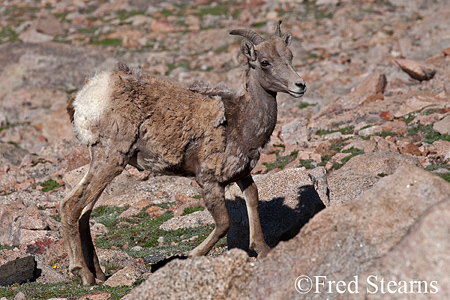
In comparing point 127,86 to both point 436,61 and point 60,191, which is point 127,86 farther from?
point 436,61

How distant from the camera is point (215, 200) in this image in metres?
8.91

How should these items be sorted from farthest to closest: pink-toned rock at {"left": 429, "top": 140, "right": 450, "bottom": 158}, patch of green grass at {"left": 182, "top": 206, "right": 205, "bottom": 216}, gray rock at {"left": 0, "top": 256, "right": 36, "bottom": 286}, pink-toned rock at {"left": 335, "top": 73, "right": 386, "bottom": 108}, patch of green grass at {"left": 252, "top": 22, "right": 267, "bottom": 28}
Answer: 1. patch of green grass at {"left": 252, "top": 22, "right": 267, "bottom": 28}
2. pink-toned rock at {"left": 335, "top": 73, "right": 386, "bottom": 108}
3. pink-toned rock at {"left": 429, "top": 140, "right": 450, "bottom": 158}
4. patch of green grass at {"left": 182, "top": 206, "right": 205, "bottom": 216}
5. gray rock at {"left": 0, "top": 256, "right": 36, "bottom": 286}

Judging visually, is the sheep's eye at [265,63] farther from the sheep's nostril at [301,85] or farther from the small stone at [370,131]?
the small stone at [370,131]

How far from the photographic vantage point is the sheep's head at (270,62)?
875 centimetres

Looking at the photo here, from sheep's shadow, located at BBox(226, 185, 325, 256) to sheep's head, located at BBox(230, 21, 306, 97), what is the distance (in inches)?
105

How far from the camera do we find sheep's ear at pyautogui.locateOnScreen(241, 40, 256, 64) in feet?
29.4

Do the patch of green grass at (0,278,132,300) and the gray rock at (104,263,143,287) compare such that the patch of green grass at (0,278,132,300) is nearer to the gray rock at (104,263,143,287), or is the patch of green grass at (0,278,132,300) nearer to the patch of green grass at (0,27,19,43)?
the gray rock at (104,263,143,287)

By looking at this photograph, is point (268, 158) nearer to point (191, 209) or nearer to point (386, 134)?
point (386, 134)

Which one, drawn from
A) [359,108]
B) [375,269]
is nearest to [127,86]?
[375,269]

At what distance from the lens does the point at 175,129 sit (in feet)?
28.8

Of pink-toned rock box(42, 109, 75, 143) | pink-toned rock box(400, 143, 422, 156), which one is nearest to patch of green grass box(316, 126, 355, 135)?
pink-toned rock box(400, 143, 422, 156)

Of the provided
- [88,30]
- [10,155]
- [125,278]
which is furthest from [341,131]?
[88,30]

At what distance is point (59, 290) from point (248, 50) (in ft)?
15.8

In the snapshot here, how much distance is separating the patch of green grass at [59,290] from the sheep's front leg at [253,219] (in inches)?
82.0
